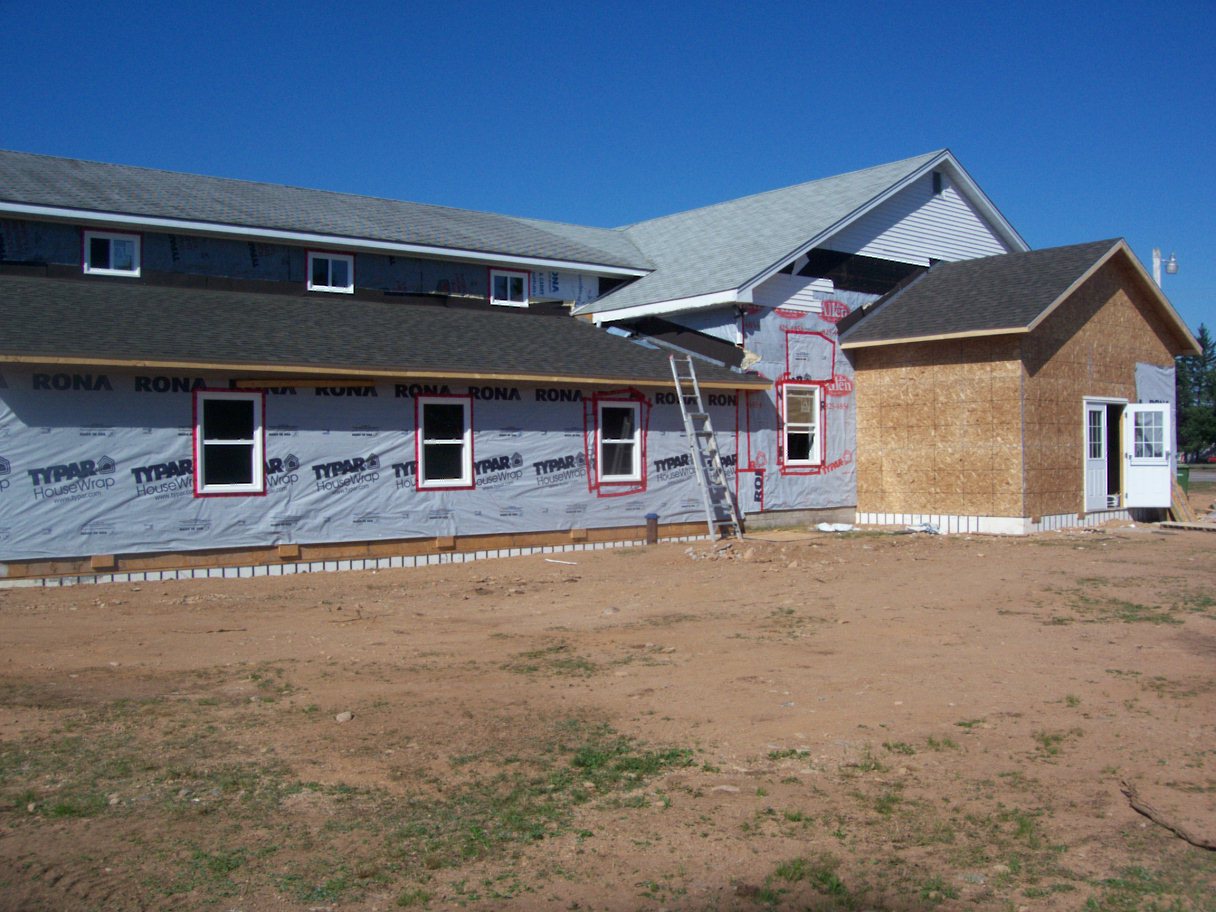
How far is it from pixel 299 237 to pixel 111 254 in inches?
124

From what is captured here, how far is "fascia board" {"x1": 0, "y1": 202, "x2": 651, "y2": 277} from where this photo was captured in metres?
17.2

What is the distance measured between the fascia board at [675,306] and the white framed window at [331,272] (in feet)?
17.0

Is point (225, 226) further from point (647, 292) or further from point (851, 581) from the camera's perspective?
point (851, 581)

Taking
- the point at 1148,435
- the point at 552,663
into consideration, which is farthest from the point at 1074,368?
the point at 552,663

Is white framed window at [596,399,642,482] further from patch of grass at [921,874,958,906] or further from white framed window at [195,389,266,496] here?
patch of grass at [921,874,958,906]

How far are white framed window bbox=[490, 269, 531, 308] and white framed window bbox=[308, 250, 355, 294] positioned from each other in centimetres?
294

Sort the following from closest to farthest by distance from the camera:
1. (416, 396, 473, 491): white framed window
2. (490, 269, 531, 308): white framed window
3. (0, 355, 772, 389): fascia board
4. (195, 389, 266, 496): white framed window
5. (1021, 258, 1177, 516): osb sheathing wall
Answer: (0, 355, 772, 389): fascia board, (195, 389, 266, 496): white framed window, (416, 396, 473, 491): white framed window, (1021, 258, 1177, 516): osb sheathing wall, (490, 269, 531, 308): white framed window

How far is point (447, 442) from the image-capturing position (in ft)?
53.8

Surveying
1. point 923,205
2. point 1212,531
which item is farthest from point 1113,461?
point 923,205

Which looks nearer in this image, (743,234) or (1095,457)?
(1095,457)

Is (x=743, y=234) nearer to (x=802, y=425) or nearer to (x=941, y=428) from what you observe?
(x=802, y=425)

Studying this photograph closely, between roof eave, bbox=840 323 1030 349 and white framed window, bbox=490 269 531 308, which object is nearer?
roof eave, bbox=840 323 1030 349

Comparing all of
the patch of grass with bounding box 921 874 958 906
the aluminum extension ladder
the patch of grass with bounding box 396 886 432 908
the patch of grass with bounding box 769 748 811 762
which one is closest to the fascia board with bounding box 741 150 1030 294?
the aluminum extension ladder

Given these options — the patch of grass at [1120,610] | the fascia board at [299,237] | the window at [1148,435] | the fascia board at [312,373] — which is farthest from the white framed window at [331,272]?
the window at [1148,435]
